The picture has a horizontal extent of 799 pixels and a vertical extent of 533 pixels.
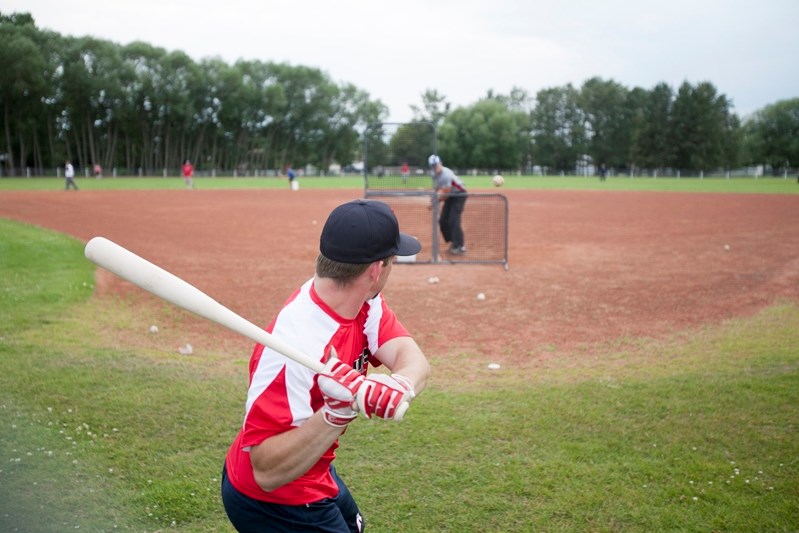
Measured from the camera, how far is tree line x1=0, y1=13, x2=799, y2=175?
2414 inches

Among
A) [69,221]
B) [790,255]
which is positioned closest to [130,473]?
[790,255]

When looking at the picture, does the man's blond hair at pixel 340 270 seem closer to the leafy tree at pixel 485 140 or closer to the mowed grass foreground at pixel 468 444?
the mowed grass foreground at pixel 468 444

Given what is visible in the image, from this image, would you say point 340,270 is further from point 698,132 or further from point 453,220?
point 698,132

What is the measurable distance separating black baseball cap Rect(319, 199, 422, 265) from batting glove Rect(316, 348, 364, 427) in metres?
0.46

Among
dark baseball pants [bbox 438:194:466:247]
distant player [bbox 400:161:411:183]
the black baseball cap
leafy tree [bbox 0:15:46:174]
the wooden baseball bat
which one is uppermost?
leafy tree [bbox 0:15:46:174]

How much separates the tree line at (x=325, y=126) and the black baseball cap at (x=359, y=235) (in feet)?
135

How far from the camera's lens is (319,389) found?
2.35 m

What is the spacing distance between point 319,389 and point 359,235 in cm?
58

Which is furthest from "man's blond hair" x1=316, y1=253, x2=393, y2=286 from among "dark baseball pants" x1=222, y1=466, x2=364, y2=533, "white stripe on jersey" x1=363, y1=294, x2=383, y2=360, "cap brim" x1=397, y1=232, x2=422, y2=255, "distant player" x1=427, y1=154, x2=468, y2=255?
"distant player" x1=427, y1=154, x2=468, y2=255

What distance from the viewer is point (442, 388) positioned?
6562 mm

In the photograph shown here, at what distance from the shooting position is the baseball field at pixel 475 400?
4293 mm

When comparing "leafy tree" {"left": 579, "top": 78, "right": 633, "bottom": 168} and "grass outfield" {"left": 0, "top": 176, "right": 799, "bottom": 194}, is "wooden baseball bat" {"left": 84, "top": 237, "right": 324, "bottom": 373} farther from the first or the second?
"leafy tree" {"left": 579, "top": 78, "right": 633, "bottom": 168}

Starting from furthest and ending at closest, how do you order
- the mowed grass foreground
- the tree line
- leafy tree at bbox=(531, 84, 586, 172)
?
leafy tree at bbox=(531, 84, 586, 172)
the tree line
the mowed grass foreground

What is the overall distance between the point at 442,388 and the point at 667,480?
8.08 ft
